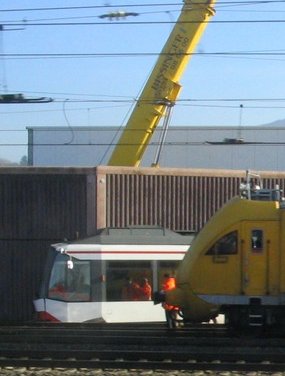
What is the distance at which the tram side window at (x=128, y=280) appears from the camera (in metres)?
26.0

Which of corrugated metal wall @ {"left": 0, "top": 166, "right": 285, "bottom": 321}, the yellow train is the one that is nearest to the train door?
the yellow train

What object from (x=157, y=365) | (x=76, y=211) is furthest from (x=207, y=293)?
(x=76, y=211)

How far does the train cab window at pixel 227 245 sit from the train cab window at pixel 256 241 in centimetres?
34

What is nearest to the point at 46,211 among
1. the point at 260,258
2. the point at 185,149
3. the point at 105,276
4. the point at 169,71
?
the point at 169,71

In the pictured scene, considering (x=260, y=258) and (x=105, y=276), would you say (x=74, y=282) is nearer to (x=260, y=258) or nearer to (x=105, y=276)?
(x=105, y=276)

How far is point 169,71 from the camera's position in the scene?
98.1 feet

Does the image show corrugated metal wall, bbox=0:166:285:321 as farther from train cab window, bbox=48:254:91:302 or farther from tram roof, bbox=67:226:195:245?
train cab window, bbox=48:254:91:302

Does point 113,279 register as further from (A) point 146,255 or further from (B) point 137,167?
(B) point 137,167

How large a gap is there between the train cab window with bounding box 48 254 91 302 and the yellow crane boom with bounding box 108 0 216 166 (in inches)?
251

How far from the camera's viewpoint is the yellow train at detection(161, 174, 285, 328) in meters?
19.4

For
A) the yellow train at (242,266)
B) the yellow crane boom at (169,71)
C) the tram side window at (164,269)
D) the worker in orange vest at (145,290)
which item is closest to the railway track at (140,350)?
the yellow train at (242,266)

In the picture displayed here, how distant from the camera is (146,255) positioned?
85.4 ft

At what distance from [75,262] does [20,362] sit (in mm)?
10705

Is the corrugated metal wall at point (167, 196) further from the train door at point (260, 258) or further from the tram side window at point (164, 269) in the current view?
the train door at point (260, 258)
